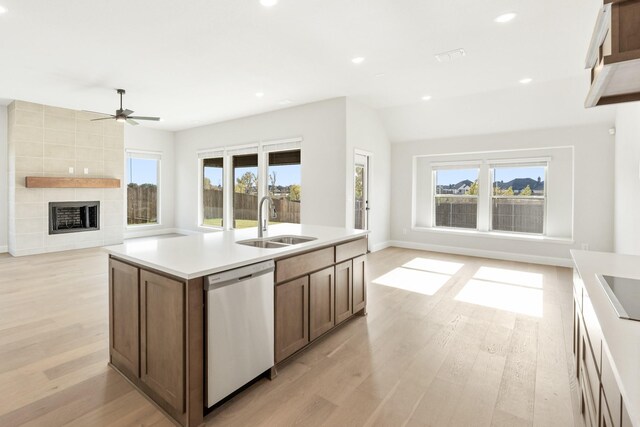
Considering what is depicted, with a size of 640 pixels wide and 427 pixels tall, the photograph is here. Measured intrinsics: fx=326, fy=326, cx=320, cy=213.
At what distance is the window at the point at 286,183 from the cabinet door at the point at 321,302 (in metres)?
3.84

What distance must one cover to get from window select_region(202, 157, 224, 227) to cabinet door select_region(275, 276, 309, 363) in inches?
247

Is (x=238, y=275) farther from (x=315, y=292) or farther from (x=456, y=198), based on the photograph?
(x=456, y=198)

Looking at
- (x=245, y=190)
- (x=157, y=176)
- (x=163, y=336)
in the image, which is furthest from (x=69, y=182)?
(x=163, y=336)

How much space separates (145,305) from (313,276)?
3.81 feet

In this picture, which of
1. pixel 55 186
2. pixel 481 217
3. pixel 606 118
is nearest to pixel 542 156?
pixel 606 118

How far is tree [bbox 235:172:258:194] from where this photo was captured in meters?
7.55

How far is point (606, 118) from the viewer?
200 inches

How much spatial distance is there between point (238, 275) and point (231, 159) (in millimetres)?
6438

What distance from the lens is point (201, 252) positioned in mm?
2156

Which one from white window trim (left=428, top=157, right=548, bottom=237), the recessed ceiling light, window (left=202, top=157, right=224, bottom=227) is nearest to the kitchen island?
the recessed ceiling light

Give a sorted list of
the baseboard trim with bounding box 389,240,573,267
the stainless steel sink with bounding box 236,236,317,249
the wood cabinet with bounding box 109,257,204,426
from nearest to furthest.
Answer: the wood cabinet with bounding box 109,257,204,426
the stainless steel sink with bounding box 236,236,317,249
the baseboard trim with bounding box 389,240,573,267

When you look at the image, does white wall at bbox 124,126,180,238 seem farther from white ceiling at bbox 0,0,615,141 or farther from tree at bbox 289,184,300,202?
tree at bbox 289,184,300,202

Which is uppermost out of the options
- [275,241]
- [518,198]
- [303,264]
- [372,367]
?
[518,198]

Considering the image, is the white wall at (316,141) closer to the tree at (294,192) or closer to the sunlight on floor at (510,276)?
the tree at (294,192)
